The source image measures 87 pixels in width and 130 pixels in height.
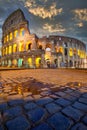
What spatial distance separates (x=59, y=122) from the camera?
4.89 ft

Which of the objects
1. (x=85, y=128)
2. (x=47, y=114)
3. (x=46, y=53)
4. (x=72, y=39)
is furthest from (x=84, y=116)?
→ (x=72, y=39)

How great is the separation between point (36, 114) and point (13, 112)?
39 cm

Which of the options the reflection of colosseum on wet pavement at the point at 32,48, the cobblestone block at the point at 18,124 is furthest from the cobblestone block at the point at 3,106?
the reflection of colosseum on wet pavement at the point at 32,48

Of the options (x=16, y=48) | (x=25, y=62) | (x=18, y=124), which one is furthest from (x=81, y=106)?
(x=16, y=48)

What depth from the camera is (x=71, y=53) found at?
3391 centimetres

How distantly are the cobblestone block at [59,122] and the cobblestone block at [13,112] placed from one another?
1.78ft

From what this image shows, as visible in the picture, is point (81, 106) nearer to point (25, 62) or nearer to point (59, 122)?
point (59, 122)

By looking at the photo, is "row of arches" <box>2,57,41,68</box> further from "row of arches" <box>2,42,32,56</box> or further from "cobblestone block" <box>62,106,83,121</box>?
"cobblestone block" <box>62,106,83,121</box>

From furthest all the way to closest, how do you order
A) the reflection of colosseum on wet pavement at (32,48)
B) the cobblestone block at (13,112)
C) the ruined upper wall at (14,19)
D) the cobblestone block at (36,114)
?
the ruined upper wall at (14,19) → the reflection of colosseum on wet pavement at (32,48) → the cobblestone block at (13,112) → the cobblestone block at (36,114)

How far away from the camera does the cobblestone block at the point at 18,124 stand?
1365mm

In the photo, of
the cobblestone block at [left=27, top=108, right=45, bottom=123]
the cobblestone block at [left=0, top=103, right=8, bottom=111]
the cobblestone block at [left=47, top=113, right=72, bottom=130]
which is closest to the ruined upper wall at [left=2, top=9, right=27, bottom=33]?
the cobblestone block at [left=0, top=103, right=8, bottom=111]

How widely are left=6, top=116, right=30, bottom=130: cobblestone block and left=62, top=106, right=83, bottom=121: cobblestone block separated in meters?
0.68

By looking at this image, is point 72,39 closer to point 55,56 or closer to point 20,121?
point 55,56

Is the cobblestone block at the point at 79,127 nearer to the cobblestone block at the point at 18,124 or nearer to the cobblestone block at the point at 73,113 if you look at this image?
the cobblestone block at the point at 73,113
